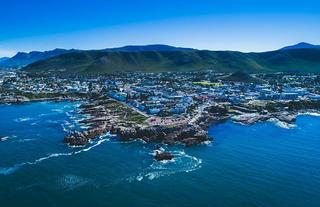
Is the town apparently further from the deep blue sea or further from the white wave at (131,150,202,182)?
the white wave at (131,150,202,182)

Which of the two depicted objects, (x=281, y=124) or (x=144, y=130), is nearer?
(x=144, y=130)

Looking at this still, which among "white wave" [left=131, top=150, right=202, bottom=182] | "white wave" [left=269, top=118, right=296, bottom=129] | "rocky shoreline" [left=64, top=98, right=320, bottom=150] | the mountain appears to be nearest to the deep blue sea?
"white wave" [left=131, top=150, right=202, bottom=182]

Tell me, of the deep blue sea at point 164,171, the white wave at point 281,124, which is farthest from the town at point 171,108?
the deep blue sea at point 164,171

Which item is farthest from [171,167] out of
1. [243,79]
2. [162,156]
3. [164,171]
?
[243,79]

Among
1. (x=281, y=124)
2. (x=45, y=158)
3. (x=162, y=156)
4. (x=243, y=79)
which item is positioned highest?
(x=243, y=79)

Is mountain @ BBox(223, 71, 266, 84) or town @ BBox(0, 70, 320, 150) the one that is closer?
town @ BBox(0, 70, 320, 150)

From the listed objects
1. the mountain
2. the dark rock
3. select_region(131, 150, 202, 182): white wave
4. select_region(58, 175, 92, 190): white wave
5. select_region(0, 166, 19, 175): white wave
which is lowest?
select_region(0, 166, 19, 175): white wave

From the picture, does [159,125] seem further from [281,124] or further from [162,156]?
[281,124]

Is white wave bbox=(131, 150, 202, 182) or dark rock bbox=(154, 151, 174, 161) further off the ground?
dark rock bbox=(154, 151, 174, 161)

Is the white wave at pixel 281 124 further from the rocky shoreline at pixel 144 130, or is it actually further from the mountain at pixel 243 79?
the mountain at pixel 243 79
